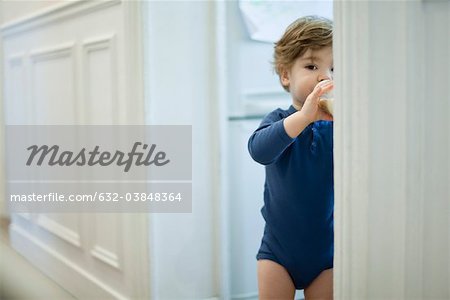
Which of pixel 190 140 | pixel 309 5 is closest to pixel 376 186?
pixel 190 140

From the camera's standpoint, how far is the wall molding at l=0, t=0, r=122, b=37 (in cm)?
186

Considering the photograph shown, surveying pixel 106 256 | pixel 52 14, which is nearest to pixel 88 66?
pixel 52 14

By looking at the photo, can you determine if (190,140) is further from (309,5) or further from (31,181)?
(31,181)

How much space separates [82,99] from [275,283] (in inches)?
40.4

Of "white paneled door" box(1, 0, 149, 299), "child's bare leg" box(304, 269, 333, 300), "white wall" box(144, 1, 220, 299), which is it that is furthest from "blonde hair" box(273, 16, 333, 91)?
"child's bare leg" box(304, 269, 333, 300)

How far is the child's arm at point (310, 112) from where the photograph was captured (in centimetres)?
119

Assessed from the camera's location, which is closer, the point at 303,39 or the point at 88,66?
the point at 303,39

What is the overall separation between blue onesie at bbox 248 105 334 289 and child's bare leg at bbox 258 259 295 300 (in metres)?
0.01

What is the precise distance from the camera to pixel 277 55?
1465 mm

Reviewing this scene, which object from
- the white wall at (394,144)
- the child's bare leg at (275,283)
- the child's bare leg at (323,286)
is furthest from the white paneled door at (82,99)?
the white wall at (394,144)

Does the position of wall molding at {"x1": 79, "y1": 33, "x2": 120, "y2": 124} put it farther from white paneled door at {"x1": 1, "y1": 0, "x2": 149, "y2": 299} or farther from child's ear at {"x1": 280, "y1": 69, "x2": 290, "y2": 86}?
child's ear at {"x1": 280, "y1": 69, "x2": 290, "y2": 86}

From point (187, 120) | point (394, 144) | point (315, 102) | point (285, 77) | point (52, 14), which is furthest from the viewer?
point (52, 14)

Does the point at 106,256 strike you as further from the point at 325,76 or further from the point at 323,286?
the point at 325,76

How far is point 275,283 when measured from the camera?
144 centimetres
